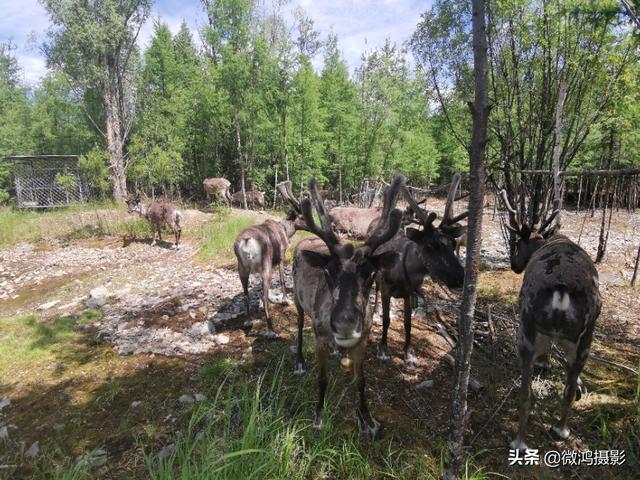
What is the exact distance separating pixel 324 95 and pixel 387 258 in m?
23.6

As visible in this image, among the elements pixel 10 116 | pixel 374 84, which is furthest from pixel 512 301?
pixel 10 116

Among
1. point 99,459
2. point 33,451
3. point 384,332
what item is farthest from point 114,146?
point 384,332

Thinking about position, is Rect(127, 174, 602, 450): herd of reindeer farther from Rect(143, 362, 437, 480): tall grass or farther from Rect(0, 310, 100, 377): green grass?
Rect(0, 310, 100, 377): green grass

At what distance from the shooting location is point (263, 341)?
226 inches

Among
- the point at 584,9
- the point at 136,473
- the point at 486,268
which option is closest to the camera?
the point at 136,473

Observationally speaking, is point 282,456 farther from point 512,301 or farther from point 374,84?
point 374,84

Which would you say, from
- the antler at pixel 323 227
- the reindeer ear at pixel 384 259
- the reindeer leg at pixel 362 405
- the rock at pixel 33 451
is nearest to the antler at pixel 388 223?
the reindeer ear at pixel 384 259

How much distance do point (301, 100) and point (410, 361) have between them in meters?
18.0

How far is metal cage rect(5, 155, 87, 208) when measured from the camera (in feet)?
71.7

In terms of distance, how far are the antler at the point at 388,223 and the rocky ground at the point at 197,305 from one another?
207cm

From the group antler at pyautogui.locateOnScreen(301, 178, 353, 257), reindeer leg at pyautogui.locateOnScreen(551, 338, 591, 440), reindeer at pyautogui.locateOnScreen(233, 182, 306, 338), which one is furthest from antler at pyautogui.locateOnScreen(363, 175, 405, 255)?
reindeer at pyautogui.locateOnScreen(233, 182, 306, 338)

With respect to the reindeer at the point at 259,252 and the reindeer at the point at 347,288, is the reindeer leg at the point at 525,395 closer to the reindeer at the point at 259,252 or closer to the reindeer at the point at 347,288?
the reindeer at the point at 347,288

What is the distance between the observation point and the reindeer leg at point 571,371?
3.38 metres

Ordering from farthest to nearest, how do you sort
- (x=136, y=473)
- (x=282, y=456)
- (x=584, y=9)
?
(x=584, y=9), (x=136, y=473), (x=282, y=456)
